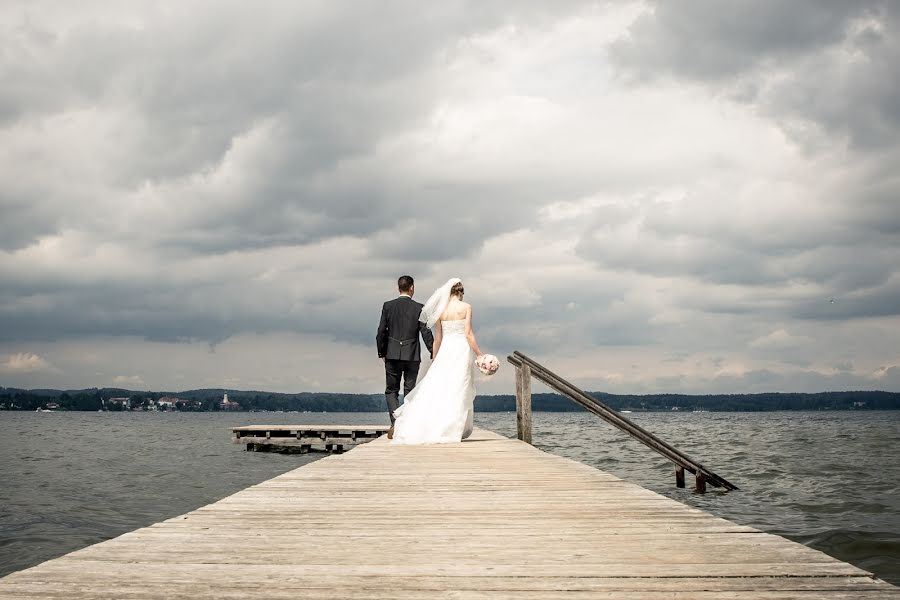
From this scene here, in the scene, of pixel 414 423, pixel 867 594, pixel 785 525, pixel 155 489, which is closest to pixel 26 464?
pixel 155 489

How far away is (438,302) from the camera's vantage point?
454 inches

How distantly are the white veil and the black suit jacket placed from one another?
58cm

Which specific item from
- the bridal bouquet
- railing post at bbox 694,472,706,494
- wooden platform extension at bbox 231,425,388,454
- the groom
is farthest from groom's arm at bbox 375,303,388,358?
wooden platform extension at bbox 231,425,388,454

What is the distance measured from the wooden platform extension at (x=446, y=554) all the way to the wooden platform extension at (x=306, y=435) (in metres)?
20.9

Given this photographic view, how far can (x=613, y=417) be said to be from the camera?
13.6 metres

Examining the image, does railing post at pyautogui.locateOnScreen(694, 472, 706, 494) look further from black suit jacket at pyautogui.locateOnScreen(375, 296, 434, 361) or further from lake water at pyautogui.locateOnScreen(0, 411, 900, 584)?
black suit jacket at pyautogui.locateOnScreen(375, 296, 434, 361)

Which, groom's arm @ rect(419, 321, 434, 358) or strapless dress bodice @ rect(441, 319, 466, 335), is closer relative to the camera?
strapless dress bodice @ rect(441, 319, 466, 335)

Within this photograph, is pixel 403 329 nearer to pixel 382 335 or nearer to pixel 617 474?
pixel 382 335

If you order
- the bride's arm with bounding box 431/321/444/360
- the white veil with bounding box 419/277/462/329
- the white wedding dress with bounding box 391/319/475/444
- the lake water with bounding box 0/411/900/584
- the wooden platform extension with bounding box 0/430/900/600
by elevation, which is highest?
the white veil with bounding box 419/277/462/329

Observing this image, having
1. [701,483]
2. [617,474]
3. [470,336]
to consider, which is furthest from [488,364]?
[617,474]

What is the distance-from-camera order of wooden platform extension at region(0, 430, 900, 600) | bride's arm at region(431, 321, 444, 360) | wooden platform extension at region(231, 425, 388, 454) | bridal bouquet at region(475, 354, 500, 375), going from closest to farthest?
wooden platform extension at region(0, 430, 900, 600) < bridal bouquet at region(475, 354, 500, 375) < bride's arm at region(431, 321, 444, 360) < wooden platform extension at region(231, 425, 388, 454)

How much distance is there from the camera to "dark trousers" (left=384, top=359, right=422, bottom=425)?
12.5 metres

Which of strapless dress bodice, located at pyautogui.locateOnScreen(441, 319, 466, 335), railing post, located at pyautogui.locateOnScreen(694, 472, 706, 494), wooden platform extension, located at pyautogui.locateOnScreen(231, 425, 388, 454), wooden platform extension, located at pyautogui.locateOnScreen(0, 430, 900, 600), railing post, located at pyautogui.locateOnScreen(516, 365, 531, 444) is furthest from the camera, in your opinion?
wooden platform extension, located at pyautogui.locateOnScreen(231, 425, 388, 454)

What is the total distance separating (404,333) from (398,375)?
91 centimetres
